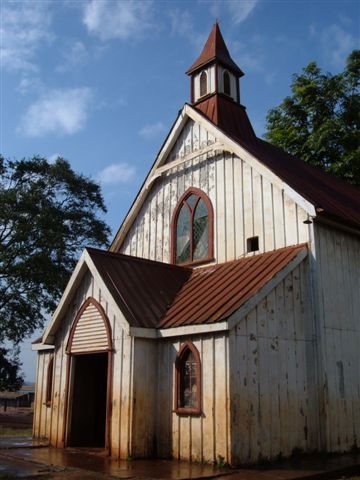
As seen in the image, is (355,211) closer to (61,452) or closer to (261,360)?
(261,360)

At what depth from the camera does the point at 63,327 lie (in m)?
15.6

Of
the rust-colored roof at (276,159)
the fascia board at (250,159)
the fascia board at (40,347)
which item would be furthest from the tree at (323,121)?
the fascia board at (40,347)

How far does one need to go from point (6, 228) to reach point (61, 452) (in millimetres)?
22800

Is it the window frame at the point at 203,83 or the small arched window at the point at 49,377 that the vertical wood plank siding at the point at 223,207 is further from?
the small arched window at the point at 49,377

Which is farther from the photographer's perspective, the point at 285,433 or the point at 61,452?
the point at 61,452

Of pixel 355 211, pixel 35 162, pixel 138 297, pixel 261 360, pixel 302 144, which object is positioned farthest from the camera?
pixel 35 162

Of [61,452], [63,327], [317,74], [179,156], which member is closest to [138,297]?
[63,327]

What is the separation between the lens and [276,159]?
62.3 feet

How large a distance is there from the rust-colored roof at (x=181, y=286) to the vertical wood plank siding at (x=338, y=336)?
1.06 metres

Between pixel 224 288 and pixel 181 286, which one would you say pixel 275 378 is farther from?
pixel 181 286

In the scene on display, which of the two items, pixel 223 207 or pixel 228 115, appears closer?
pixel 223 207

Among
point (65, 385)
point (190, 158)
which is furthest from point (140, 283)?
point (190, 158)

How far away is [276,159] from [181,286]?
610 centimetres

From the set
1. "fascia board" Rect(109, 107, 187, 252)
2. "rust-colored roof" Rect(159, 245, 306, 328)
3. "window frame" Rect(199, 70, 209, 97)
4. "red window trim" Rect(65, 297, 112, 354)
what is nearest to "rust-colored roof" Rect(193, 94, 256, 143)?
"window frame" Rect(199, 70, 209, 97)
